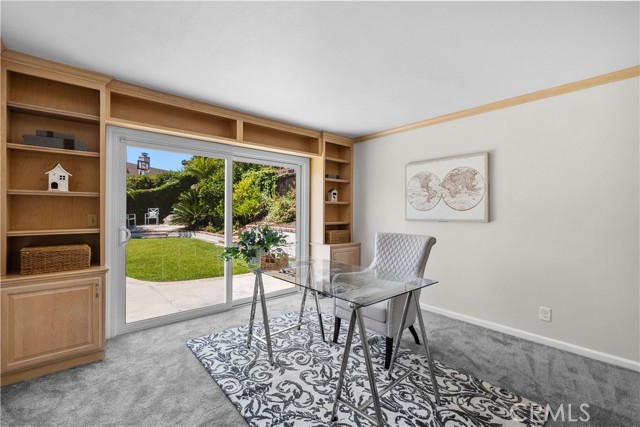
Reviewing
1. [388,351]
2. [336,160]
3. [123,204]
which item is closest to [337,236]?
[336,160]

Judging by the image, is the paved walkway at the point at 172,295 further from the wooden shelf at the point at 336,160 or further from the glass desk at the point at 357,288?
the wooden shelf at the point at 336,160

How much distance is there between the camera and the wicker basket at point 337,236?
14.2 feet

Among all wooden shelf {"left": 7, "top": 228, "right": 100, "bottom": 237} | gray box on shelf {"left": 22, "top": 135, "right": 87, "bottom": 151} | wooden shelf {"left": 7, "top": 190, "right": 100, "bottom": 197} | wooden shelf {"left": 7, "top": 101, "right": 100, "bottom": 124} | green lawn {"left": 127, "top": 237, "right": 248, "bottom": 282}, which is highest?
wooden shelf {"left": 7, "top": 101, "right": 100, "bottom": 124}

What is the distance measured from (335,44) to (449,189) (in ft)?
7.10

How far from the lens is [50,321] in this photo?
223 centimetres

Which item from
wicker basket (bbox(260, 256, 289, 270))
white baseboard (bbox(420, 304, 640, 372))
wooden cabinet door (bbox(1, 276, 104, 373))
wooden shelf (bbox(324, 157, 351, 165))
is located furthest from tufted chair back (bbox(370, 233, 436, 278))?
wooden cabinet door (bbox(1, 276, 104, 373))

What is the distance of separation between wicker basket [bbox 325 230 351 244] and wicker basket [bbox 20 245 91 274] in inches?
109

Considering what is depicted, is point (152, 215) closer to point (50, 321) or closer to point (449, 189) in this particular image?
point (50, 321)

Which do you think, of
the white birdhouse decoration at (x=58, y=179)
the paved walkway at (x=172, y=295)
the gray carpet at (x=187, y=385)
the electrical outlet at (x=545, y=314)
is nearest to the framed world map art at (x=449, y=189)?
the electrical outlet at (x=545, y=314)

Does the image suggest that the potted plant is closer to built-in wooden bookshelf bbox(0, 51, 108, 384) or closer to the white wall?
built-in wooden bookshelf bbox(0, 51, 108, 384)

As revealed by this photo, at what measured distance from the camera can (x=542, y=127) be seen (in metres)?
2.81

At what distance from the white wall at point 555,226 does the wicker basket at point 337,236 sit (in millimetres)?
1211

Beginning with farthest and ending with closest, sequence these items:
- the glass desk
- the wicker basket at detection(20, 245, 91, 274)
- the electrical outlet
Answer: the electrical outlet < the wicker basket at detection(20, 245, 91, 274) < the glass desk

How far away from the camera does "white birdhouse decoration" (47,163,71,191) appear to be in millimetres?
2408
